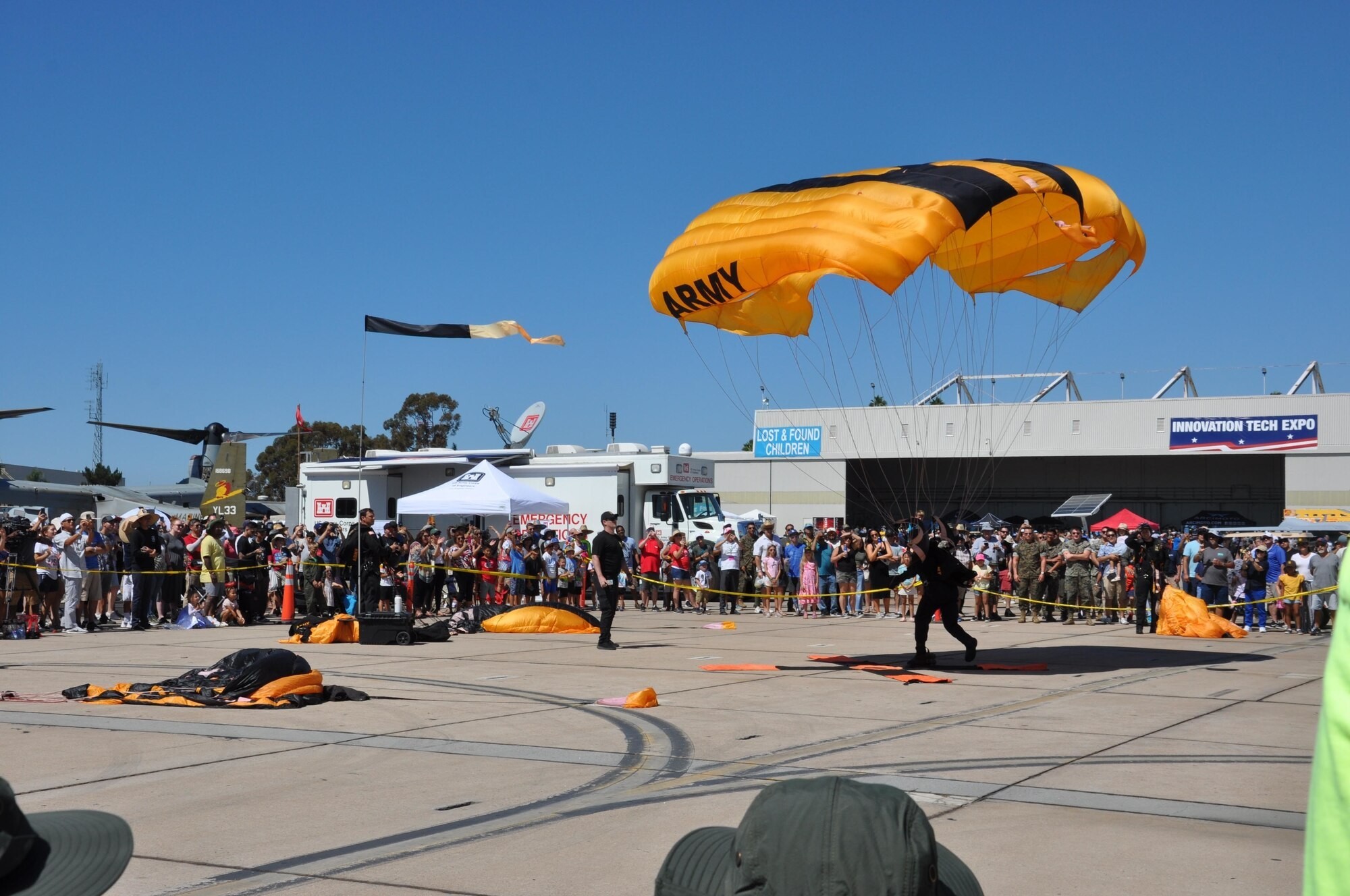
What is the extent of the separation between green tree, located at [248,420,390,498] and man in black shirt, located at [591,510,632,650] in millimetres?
68269

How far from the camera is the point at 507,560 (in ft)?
81.3

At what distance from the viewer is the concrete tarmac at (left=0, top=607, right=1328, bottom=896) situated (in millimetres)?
5414

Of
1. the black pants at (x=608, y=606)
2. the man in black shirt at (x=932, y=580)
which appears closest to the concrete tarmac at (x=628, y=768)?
the man in black shirt at (x=932, y=580)

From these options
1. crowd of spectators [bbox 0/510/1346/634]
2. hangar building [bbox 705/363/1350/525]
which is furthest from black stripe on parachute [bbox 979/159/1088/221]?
hangar building [bbox 705/363/1350/525]

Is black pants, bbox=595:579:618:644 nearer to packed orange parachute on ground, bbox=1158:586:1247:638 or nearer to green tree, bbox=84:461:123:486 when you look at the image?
packed orange parachute on ground, bbox=1158:586:1247:638

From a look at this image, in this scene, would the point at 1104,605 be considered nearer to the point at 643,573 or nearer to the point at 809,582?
the point at 809,582

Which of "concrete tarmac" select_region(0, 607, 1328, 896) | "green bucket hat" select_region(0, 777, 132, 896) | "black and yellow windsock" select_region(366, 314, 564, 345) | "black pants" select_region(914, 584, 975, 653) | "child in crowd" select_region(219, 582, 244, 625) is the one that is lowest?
"child in crowd" select_region(219, 582, 244, 625)

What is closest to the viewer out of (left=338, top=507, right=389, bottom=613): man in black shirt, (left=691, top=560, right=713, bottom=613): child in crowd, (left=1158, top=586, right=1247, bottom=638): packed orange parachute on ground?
(left=338, top=507, right=389, bottom=613): man in black shirt

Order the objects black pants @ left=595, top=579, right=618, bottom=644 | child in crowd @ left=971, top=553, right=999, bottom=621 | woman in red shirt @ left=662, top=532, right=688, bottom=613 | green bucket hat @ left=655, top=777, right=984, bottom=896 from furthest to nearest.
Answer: woman in red shirt @ left=662, top=532, right=688, bottom=613, child in crowd @ left=971, top=553, right=999, bottom=621, black pants @ left=595, top=579, right=618, bottom=644, green bucket hat @ left=655, top=777, right=984, bottom=896

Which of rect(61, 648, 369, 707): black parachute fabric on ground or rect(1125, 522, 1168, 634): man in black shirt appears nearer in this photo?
rect(61, 648, 369, 707): black parachute fabric on ground

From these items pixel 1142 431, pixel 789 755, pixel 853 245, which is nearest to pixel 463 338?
pixel 853 245

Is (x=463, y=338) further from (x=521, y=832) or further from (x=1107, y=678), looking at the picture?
(x=521, y=832)

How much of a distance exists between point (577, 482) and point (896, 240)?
60.9 ft

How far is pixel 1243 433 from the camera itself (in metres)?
49.0
